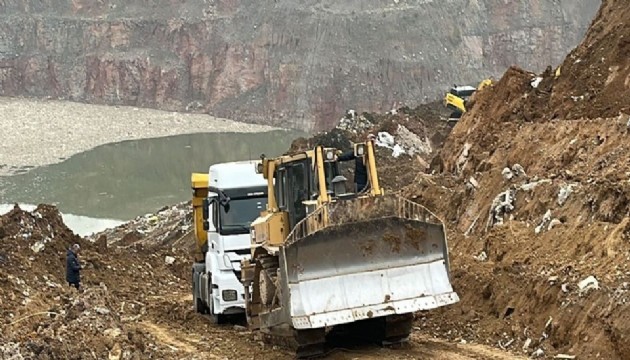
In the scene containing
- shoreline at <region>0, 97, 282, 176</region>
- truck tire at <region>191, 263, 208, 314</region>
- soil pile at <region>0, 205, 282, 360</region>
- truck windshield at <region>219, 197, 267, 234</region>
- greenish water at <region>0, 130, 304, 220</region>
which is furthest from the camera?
shoreline at <region>0, 97, 282, 176</region>

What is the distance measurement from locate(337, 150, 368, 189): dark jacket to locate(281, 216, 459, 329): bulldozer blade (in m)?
0.77

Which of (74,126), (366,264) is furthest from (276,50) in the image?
(366,264)

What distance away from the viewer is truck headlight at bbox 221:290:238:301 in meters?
13.9

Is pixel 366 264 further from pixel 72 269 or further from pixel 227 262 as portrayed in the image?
pixel 72 269

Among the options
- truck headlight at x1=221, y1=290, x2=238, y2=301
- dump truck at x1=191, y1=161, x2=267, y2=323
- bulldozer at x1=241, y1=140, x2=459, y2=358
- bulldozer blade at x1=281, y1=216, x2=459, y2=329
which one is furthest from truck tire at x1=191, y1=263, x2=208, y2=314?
bulldozer blade at x1=281, y1=216, x2=459, y2=329

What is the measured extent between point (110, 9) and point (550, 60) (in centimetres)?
3692

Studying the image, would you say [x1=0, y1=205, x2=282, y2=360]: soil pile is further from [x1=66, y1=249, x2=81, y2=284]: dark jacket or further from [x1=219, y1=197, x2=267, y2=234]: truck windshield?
[x1=219, y1=197, x2=267, y2=234]: truck windshield

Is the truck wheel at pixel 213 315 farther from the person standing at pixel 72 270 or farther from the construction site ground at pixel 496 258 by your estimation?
the person standing at pixel 72 270

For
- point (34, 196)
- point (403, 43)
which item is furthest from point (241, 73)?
point (34, 196)

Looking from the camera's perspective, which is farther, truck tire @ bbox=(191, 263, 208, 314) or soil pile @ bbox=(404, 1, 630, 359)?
truck tire @ bbox=(191, 263, 208, 314)

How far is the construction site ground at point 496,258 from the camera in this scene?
10.7 m

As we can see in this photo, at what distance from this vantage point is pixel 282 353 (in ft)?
36.4

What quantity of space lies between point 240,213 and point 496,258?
3.59 m

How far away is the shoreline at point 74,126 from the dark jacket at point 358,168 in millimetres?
43038
